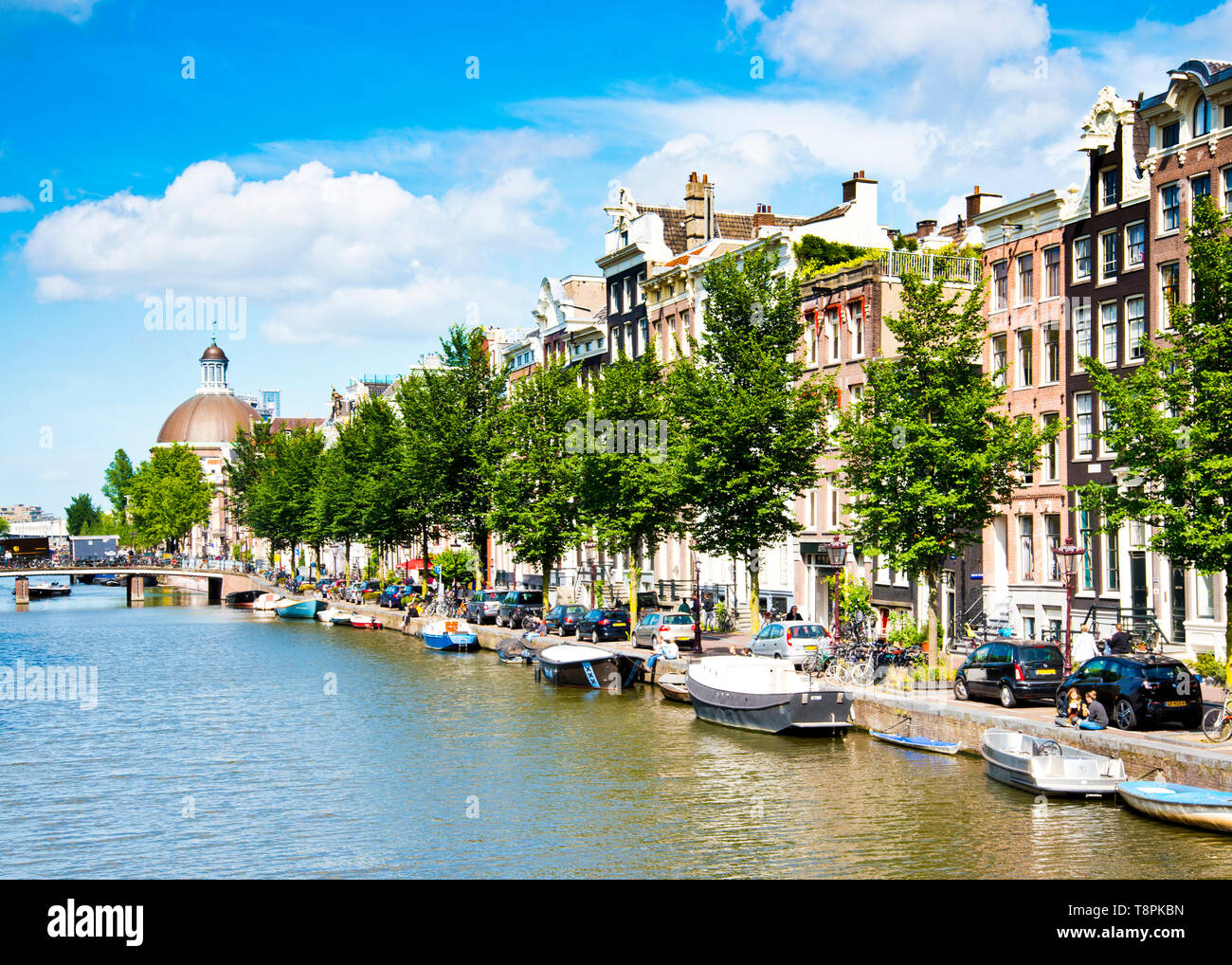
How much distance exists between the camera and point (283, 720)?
154 feet

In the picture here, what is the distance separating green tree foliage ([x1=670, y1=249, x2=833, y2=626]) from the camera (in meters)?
54.5

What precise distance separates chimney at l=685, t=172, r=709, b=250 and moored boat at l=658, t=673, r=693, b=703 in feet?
145

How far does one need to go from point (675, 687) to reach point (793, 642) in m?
4.79

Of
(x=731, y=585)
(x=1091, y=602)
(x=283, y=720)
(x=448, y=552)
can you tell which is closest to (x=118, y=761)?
(x=283, y=720)

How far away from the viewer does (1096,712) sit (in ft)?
101

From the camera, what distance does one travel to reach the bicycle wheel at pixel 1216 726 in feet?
94.4

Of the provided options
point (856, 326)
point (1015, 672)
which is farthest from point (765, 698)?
point (856, 326)

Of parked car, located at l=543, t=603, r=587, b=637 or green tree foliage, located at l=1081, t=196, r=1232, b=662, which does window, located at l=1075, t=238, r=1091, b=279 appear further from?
parked car, located at l=543, t=603, r=587, b=637

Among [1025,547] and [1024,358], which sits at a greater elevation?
[1024,358]

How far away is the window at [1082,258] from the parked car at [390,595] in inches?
2602

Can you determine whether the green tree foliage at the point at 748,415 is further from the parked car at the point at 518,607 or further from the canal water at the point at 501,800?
the parked car at the point at 518,607

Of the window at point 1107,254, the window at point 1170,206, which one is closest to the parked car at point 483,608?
the window at point 1107,254

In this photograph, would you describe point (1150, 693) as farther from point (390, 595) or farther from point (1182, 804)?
point (390, 595)
